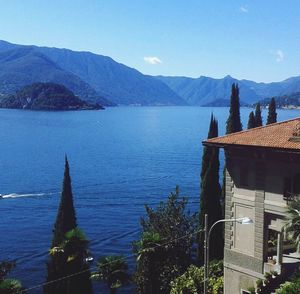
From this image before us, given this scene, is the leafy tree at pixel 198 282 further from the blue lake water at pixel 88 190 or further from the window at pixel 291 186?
the blue lake water at pixel 88 190

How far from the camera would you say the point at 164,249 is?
3797cm

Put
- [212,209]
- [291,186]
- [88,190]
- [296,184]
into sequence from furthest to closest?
[88,190] < [212,209] < [291,186] < [296,184]

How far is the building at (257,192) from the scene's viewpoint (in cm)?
2884

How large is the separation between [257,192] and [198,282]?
882 cm

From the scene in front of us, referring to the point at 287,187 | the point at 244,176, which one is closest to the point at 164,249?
the point at 244,176

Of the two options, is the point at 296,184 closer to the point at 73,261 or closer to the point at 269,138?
the point at 269,138

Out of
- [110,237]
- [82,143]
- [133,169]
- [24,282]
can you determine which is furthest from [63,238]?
[82,143]

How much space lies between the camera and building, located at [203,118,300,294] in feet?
94.6

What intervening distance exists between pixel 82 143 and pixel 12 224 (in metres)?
116

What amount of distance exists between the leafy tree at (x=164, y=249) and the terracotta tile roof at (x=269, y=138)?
876 centimetres

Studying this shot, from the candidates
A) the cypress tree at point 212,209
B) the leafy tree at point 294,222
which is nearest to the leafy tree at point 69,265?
the leafy tree at point 294,222

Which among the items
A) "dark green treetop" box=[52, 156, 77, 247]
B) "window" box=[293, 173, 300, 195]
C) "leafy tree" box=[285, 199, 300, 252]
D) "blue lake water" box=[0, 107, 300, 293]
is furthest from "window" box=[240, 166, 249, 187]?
"blue lake water" box=[0, 107, 300, 293]

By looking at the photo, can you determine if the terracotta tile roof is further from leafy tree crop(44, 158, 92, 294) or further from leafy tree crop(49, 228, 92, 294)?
leafy tree crop(44, 158, 92, 294)

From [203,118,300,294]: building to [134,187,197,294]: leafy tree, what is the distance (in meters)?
5.31
